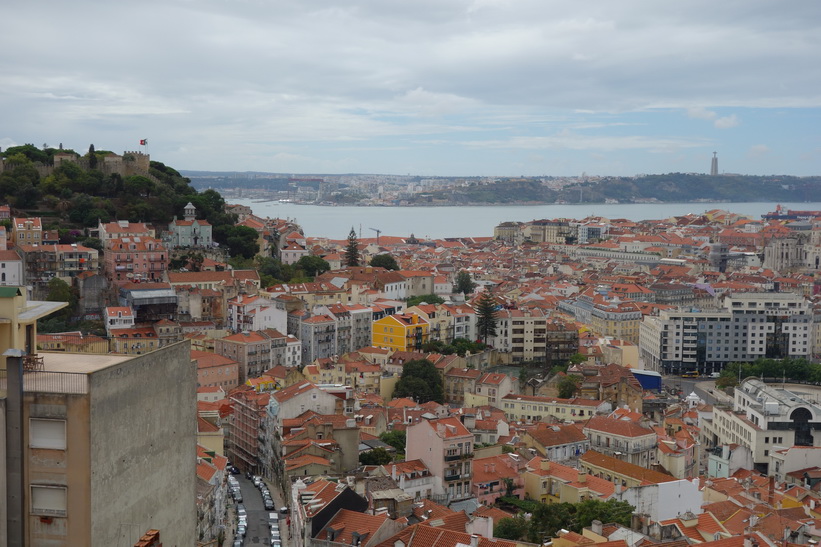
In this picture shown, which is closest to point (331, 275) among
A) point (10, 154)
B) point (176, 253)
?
point (176, 253)

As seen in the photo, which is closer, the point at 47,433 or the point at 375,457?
the point at 47,433

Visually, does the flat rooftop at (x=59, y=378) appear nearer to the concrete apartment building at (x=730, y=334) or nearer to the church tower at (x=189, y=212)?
the concrete apartment building at (x=730, y=334)

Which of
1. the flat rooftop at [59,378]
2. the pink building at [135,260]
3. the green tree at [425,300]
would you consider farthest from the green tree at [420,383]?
the flat rooftop at [59,378]

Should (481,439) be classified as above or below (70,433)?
below

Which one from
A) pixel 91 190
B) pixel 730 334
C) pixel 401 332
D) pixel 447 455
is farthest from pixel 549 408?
pixel 91 190

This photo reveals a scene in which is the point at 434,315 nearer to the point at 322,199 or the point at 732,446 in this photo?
the point at 732,446

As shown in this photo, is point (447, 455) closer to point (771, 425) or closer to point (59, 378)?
point (771, 425)
